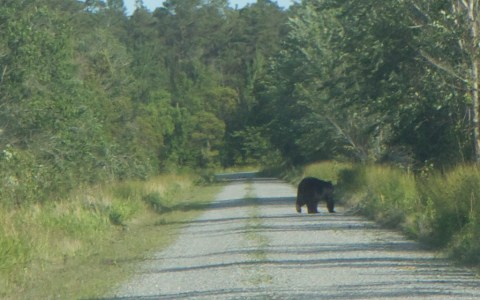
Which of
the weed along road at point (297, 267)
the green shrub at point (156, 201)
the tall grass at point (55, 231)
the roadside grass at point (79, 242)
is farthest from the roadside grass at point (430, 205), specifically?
the green shrub at point (156, 201)

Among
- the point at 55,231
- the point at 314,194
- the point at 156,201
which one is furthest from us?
the point at 156,201

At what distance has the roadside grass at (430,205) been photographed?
18.0m

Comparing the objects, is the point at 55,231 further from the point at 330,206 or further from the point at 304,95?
the point at 304,95

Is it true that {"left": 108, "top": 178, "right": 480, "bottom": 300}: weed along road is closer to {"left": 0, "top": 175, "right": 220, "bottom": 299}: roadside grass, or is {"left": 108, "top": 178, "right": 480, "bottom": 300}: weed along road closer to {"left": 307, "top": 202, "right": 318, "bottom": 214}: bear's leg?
{"left": 0, "top": 175, "right": 220, "bottom": 299}: roadside grass

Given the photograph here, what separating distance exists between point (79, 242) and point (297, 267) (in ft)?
23.5

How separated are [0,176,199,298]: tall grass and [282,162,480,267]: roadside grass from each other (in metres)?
6.41

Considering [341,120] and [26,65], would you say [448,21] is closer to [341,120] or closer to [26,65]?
[26,65]

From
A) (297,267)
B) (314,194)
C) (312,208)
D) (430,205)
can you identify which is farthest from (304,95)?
(297,267)

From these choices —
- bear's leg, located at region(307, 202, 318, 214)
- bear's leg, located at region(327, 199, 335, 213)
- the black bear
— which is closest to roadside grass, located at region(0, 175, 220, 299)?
the black bear

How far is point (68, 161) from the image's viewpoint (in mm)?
36094

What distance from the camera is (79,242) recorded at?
888 inches

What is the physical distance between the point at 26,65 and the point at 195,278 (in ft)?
59.6

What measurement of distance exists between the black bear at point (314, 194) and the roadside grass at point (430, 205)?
3.06 ft

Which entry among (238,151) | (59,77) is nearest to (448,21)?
(59,77)
